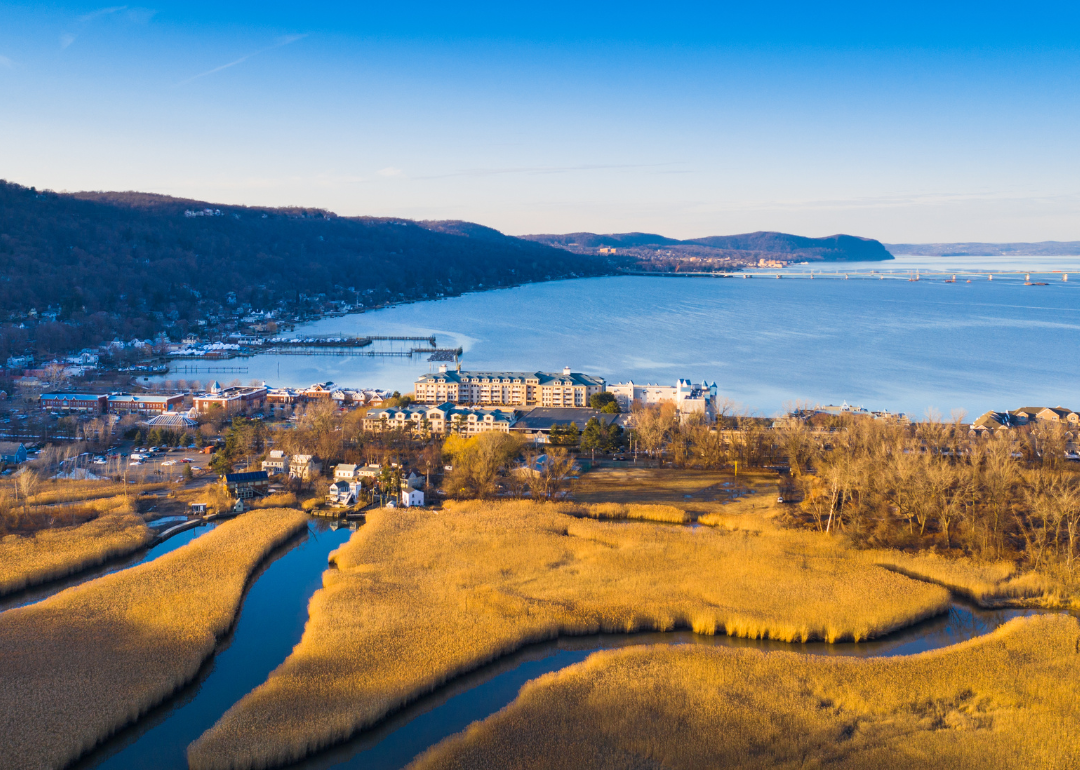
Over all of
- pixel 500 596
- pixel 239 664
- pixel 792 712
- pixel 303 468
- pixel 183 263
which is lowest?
pixel 239 664

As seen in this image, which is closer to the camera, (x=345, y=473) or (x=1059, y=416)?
(x=345, y=473)

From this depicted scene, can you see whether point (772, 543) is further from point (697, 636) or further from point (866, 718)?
point (866, 718)

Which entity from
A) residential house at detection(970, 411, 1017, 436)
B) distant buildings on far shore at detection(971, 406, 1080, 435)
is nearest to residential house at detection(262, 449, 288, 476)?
residential house at detection(970, 411, 1017, 436)

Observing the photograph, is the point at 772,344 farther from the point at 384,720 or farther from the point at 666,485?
the point at 384,720

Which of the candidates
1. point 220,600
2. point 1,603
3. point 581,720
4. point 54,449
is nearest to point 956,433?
point 581,720

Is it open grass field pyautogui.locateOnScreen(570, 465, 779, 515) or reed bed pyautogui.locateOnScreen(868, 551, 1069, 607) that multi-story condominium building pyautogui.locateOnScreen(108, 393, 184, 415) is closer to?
open grass field pyautogui.locateOnScreen(570, 465, 779, 515)

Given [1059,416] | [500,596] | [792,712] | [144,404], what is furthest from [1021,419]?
[144,404]
